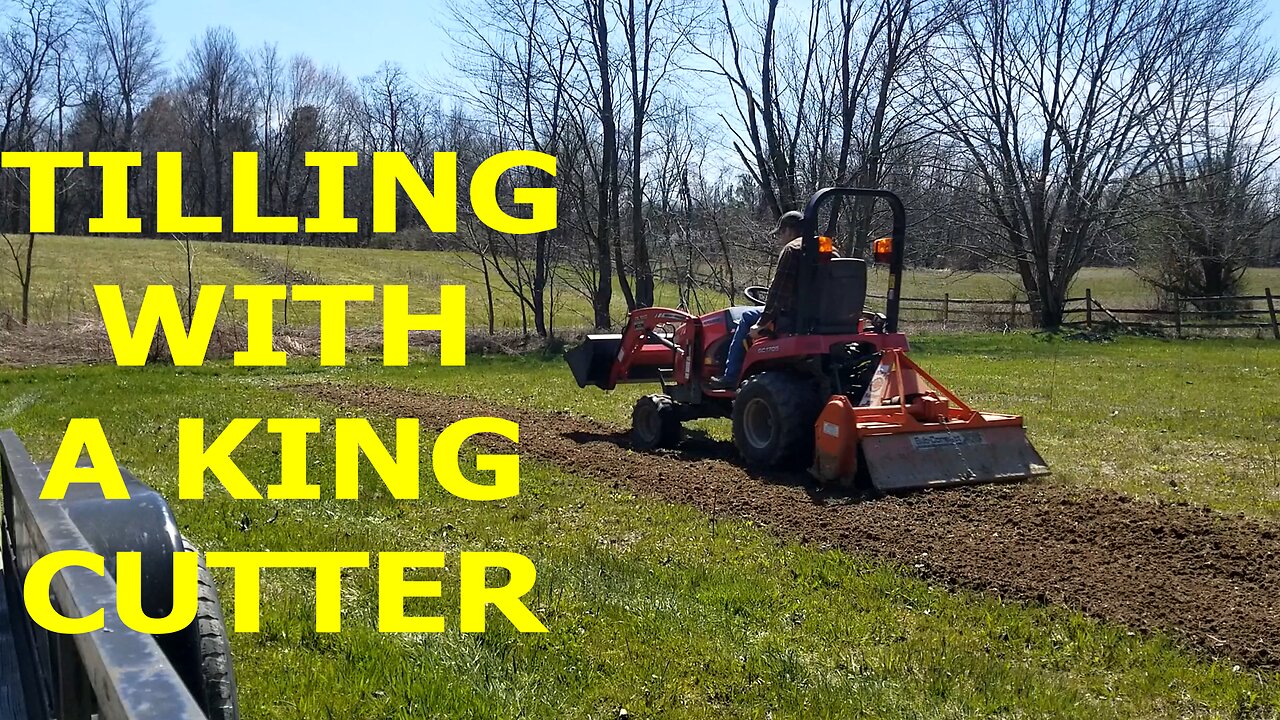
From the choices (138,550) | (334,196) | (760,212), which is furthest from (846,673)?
(760,212)

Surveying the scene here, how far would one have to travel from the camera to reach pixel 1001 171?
1236 inches

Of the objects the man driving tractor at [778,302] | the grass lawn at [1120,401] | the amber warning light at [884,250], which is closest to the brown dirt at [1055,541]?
the man driving tractor at [778,302]

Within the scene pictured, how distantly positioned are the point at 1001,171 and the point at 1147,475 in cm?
2455

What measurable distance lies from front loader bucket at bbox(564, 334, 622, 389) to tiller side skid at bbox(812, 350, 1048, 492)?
3441 mm

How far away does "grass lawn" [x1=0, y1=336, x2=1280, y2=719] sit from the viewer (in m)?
4.02

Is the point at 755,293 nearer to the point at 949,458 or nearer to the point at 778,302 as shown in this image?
the point at 778,302

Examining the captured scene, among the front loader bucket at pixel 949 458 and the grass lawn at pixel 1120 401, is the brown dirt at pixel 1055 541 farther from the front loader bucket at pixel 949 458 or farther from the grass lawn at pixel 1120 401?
the grass lawn at pixel 1120 401

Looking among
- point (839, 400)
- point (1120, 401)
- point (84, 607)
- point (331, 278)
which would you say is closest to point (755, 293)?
point (839, 400)

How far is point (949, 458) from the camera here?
759 centimetres

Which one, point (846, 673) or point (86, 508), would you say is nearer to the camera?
point (86, 508)

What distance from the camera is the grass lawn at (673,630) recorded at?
4.02 m

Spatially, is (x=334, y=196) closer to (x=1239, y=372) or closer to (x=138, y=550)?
(x=138, y=550)

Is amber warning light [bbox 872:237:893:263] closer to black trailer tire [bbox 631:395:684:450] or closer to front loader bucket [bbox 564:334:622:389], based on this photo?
black trailer tire [bbox 631:395:684:450]

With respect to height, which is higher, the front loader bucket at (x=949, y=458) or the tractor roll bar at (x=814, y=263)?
the tractor roll bar at (x=814, y=263)
